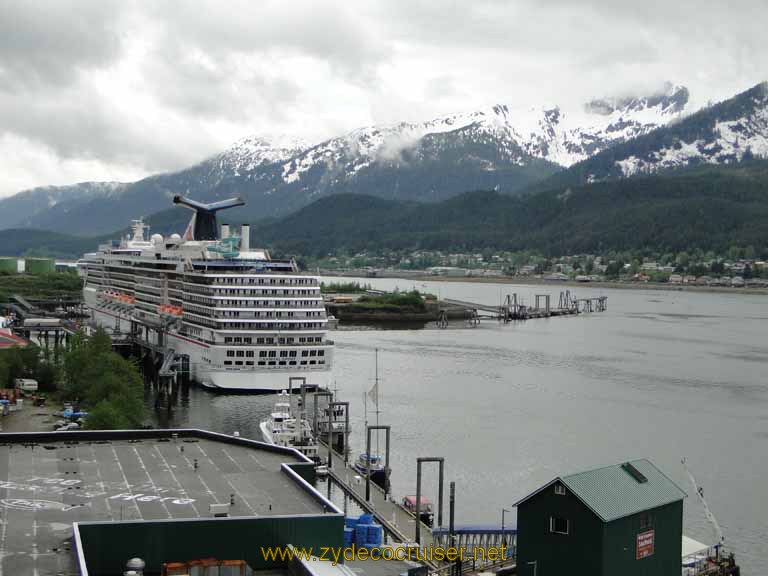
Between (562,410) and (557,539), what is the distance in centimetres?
3148

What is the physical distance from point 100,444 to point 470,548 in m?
10.7

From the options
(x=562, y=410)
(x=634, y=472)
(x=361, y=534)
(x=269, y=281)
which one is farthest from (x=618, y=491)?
(x=269, y=281)

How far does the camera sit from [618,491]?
23.1 m

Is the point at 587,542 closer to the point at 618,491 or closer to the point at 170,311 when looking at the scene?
the point at 618,491

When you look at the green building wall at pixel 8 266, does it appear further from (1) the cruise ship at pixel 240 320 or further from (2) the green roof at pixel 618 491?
(2) the green roof at pixel 618 491

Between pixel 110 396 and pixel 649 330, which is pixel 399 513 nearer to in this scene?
pixel 110 396

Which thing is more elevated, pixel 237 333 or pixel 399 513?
pixel 237 333

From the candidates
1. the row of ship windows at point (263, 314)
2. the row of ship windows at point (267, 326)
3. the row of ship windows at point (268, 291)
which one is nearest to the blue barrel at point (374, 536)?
the row of ship windows at point (267, 326)

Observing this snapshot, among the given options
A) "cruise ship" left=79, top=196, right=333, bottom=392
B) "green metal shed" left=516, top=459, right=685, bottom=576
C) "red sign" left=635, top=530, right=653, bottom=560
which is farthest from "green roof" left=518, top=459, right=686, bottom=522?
"cruise ship" left=79, top=196, right=333, bottom=392

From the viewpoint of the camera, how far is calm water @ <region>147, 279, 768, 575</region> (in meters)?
37.0

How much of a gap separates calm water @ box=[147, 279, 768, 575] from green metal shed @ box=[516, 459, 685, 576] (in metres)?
6.82

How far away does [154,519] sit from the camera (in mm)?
20031

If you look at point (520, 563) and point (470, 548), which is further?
point (470, 548)

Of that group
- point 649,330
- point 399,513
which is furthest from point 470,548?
point 649,330
